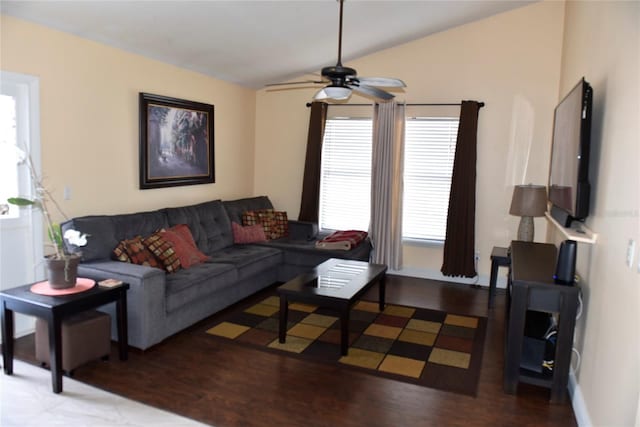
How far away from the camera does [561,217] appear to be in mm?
3418

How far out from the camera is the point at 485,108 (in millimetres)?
5371

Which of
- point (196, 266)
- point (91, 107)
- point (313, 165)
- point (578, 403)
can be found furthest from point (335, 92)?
point (313, 165)

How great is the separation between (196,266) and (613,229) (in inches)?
125

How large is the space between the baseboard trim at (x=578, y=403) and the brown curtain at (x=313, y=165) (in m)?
3.67

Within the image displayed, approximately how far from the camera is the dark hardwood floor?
2697mm

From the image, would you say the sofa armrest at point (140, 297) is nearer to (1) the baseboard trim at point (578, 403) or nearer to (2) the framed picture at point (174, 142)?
(2) the framed picture at point (174, 142)

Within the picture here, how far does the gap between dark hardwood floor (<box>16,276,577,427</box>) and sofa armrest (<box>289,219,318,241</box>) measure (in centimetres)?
246

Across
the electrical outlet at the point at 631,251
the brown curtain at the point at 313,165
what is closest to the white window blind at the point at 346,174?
the brown curtain at the point at 313,165

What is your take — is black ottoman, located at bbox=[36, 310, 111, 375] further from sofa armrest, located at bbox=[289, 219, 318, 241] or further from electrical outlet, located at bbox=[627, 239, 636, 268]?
electrical outlet, located at bbox=[627, 239, 636, 268]

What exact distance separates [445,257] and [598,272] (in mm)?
2854

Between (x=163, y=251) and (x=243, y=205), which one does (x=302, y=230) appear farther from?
(x=163, y=251)

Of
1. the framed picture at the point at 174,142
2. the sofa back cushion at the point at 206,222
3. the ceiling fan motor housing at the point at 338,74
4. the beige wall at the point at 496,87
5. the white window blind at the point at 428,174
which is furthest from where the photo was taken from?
the white window blind at the point at 428,174

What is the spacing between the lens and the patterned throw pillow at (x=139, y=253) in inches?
148

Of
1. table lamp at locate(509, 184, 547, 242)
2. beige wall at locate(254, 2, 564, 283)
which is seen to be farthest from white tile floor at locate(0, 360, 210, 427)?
beige wall at locate(254, 2, 564, 283)
